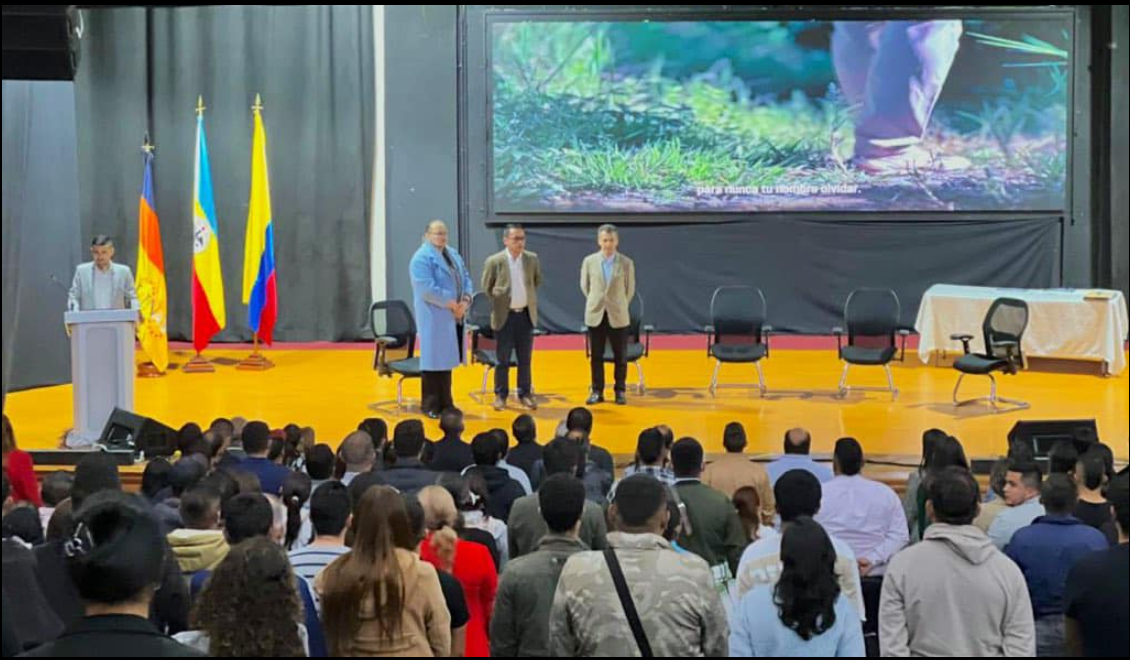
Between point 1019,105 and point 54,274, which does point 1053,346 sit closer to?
point 1019,105

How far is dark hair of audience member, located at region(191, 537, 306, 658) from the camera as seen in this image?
3.10 metres

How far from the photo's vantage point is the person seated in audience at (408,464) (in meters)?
5.27

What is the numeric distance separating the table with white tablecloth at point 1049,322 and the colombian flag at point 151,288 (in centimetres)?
671

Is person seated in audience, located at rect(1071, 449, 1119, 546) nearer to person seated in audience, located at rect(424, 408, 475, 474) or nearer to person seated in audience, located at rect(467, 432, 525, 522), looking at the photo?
person seated in audience, located at rect(467, 432, 525, 522)

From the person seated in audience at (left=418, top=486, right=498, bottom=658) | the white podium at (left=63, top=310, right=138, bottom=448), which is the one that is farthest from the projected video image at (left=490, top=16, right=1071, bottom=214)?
the person seated in audience at (left=418, top=486, right=498, bottom=658)

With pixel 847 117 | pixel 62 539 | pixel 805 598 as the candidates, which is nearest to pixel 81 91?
pixel 847 117

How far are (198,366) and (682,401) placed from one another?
4699 mm

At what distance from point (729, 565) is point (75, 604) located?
83.0 inches

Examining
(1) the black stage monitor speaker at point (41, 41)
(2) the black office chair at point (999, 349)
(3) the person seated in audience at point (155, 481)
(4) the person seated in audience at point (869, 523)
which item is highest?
(1) the black stage monitor speaker at point (41, 41)

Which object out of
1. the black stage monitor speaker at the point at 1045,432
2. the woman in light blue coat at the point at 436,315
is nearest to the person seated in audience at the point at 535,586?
the black stage monitor speaker at the point at 1045,432

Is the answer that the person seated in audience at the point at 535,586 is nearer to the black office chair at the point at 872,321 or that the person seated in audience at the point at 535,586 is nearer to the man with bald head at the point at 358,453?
the man with bald head at the point at 358,453

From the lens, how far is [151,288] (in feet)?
40.9

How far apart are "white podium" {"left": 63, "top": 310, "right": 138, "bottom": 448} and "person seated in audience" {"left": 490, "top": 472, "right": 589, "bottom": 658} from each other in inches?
235

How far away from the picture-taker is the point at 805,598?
3.29 meters
